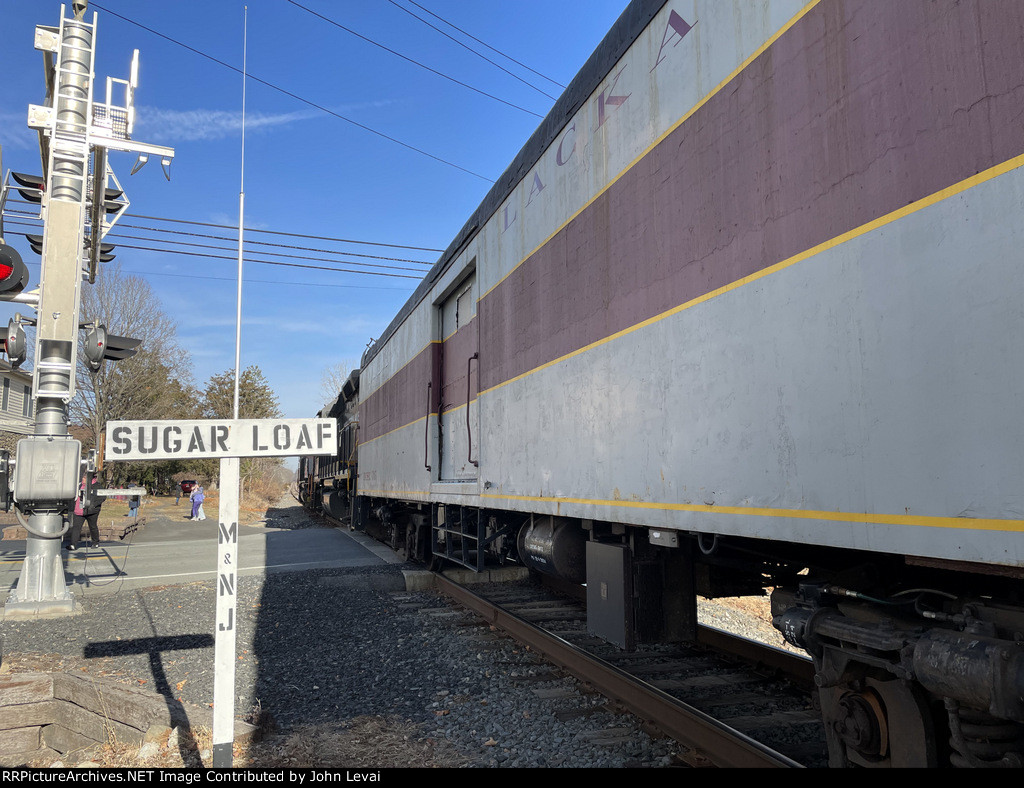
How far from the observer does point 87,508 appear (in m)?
11.7

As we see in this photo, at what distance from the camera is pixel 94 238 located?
9.41m

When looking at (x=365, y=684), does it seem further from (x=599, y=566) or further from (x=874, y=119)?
(x=874, y=119)

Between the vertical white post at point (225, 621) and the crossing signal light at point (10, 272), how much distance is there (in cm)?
229

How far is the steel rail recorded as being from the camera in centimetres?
336

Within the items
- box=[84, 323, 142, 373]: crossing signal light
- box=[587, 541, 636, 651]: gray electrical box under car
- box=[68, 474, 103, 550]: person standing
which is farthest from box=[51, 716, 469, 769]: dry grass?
box=[68, 474, 103, 550]: person standing

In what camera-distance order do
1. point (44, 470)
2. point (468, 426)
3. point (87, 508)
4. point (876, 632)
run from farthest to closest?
point (87, 508) < point (44, 470) < point (468, 426) < point (876, 632)

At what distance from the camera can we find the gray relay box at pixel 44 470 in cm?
731

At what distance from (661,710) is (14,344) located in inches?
221

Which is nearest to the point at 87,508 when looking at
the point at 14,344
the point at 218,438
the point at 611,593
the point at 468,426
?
the point at 14,344

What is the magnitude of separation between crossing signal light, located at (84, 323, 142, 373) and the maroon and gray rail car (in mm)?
5874

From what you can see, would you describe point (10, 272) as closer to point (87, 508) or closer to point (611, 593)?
point (611, 593)

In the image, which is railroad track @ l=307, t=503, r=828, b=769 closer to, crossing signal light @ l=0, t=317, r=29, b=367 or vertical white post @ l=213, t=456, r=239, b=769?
vertical white post @ l=213, t=456, r=239, b=769

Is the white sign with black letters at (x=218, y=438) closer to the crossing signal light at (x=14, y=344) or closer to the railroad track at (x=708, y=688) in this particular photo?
the railroad track at (x=708, y=688)
